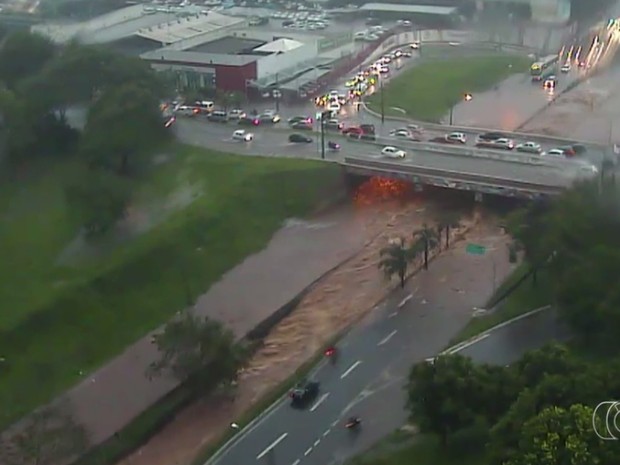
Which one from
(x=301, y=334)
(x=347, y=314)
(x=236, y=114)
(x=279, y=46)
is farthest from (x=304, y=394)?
(x=279, y=46)

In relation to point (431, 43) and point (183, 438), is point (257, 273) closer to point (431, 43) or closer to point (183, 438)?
point (183, 438)

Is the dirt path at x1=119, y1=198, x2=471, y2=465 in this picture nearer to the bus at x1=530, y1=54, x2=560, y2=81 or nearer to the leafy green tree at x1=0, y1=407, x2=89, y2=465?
the leafy green tree at x1=0, y1=407, x2=89, y2=465

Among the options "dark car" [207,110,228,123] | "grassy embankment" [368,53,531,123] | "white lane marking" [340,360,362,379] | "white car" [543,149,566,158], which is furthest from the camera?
"grassy embankment" [368,53,531,123]

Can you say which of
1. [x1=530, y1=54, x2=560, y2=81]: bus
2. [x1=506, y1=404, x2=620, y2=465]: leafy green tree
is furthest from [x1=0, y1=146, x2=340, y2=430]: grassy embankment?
A: [x1=530, y1=54, x2=560, y2=81]: bus

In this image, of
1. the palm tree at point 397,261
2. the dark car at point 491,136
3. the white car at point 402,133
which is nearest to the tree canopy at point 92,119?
the palm tree at point 397,261

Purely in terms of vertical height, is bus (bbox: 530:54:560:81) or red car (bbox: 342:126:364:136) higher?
red car (bbox: 342:126:364:136)

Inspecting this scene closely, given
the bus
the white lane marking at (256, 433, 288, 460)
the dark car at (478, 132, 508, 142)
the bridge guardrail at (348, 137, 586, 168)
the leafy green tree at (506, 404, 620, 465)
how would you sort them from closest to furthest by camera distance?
the leafy green tree at (506, 404, 620, 465) < the white lane marking at (256, 433, 288, 460) < the bridge guardrail at (348, 137, 586, 168) < the dark car at (478, 132, 508, 142) < the bus
